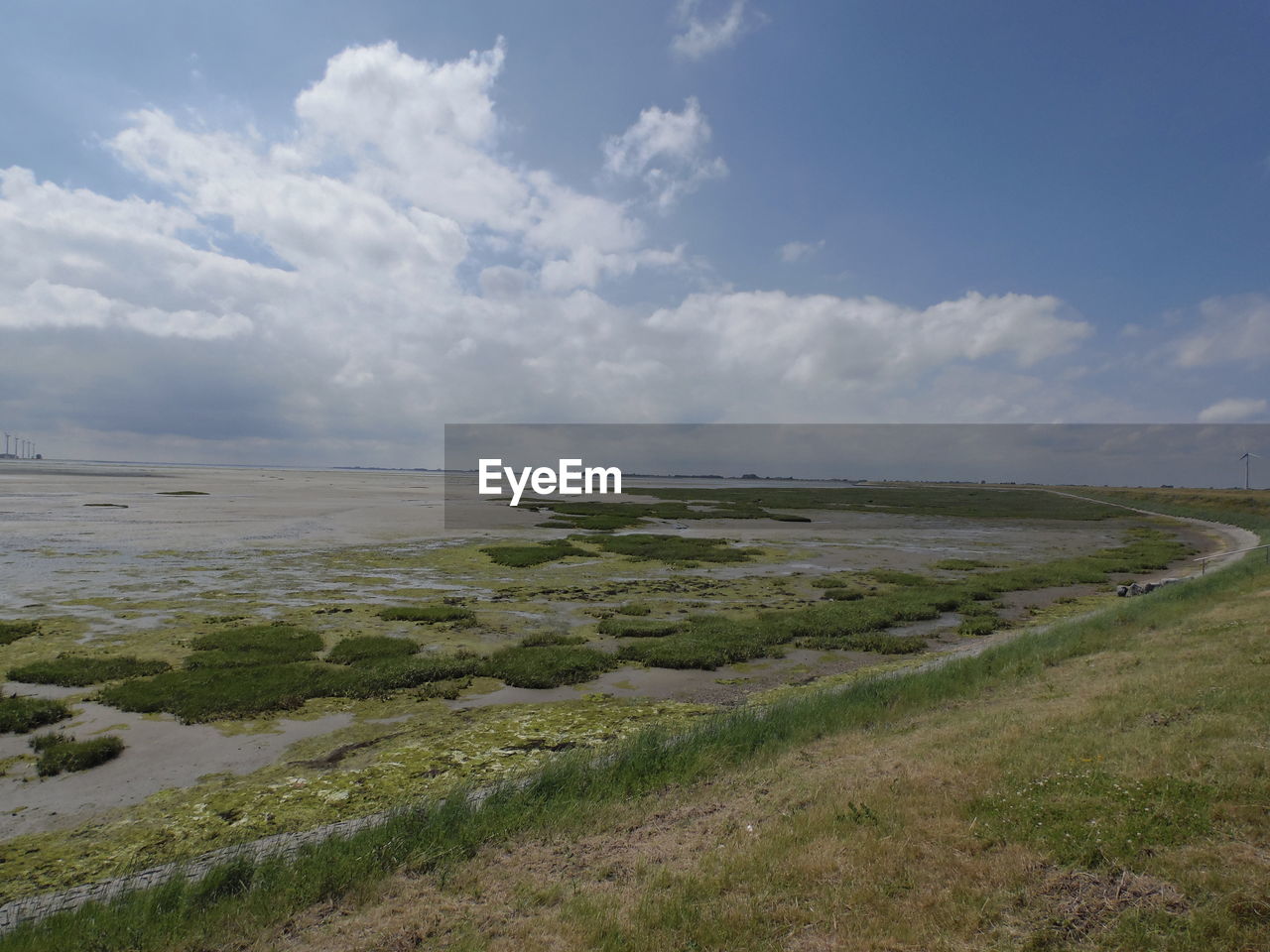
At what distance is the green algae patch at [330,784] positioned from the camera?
866 centimetres

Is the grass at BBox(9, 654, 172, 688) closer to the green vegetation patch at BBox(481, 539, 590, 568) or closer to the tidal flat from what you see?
the tidal flat

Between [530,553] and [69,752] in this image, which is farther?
[530,553]

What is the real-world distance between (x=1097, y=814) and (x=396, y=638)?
1875 cm

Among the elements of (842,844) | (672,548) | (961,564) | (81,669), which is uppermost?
(842,844)

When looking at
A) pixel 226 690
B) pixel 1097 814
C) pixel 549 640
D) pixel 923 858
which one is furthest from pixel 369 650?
pixel 1097 814

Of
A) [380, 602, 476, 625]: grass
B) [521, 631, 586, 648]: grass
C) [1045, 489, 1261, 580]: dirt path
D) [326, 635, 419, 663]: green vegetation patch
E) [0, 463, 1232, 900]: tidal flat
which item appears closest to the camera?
[0, 463, 1232, 900]: tidal flat

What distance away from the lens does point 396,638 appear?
20438 mm

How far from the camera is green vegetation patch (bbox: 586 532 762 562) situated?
Result: 41.4 m

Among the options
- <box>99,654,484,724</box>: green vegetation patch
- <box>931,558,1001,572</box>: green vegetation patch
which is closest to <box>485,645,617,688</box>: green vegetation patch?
<box>99,654,484,724</box>: green vegetation patch

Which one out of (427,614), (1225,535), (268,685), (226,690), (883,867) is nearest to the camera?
(883,867)

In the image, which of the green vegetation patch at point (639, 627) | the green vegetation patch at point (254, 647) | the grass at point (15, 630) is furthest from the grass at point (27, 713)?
the green vegetation patch at point (639, 627)

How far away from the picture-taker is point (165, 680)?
611 inches

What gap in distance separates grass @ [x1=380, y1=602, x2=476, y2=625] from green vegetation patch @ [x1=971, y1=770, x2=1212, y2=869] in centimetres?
1921

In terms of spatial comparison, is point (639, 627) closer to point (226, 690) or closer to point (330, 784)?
point (226, 690)
